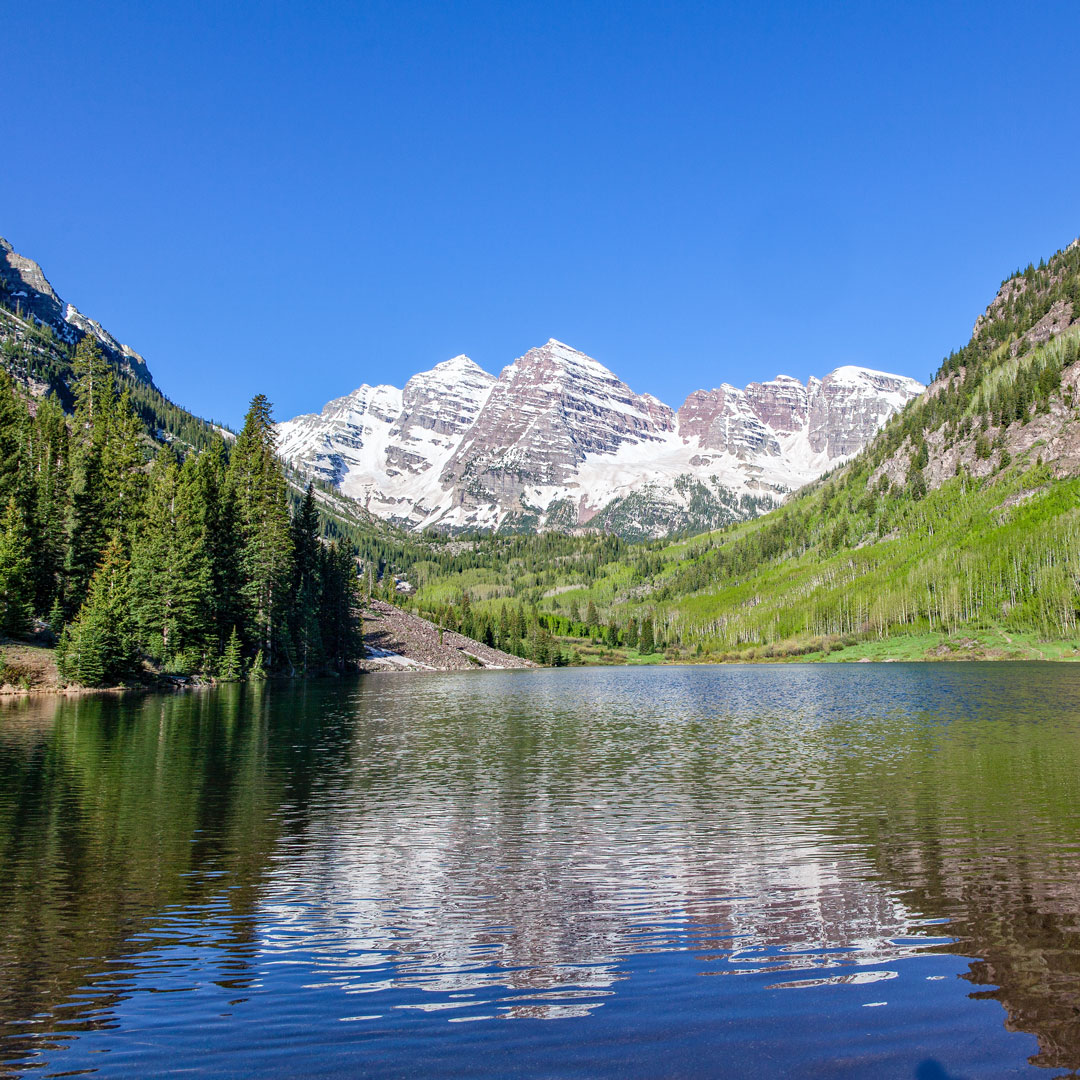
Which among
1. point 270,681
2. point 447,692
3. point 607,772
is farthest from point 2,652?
point 607,772

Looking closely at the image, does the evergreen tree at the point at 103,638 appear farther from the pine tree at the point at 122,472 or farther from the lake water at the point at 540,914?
the lake water at the point at 540,914

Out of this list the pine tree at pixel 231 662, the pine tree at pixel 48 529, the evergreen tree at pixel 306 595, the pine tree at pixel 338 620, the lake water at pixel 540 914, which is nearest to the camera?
the lake water at pixel 540 914

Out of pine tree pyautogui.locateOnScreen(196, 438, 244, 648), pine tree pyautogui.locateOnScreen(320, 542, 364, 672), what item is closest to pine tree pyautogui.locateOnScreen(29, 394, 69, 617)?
pine tree pyautogui.locateOnScreen(196, 438, 244, 648)

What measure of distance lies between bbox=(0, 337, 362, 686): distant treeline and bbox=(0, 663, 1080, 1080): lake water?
169 ft

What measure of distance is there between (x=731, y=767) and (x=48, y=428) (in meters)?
122

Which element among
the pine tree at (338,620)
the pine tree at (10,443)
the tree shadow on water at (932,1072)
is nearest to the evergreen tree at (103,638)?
the pine tree at (10,443)

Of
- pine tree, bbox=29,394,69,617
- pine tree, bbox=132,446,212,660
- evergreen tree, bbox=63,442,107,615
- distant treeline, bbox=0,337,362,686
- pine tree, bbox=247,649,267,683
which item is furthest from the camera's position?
pine tree, bbox=247,649,267,683

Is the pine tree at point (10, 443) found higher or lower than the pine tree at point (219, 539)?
higher

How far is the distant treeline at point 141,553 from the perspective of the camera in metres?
89.3

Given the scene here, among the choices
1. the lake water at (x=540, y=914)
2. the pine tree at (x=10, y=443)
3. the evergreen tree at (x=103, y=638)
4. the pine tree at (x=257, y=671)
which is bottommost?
the lake water at (x=540, y=914)

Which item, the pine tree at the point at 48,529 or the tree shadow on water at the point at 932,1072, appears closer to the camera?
the tree shadow on water at the point at 932,1072

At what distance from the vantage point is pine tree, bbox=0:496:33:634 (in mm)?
84625

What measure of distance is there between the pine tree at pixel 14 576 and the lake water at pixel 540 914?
163ft

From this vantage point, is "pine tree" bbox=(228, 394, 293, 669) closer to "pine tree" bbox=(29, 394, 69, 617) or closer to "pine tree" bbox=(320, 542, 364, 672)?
"pine tree" bbox=(29, 394, 69, 617)
